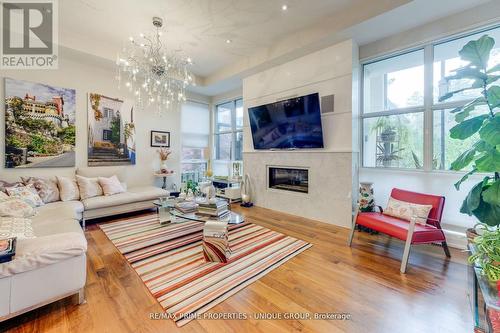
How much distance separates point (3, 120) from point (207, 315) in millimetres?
4545

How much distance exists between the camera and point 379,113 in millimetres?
3508

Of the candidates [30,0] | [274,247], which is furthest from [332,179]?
[30,0]

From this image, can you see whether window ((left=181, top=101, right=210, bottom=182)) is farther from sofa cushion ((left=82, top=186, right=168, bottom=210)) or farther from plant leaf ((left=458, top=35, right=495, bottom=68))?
plant leaf ((left=458, top=35, right=495, bottom=68))

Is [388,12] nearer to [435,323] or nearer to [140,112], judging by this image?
[435,323]

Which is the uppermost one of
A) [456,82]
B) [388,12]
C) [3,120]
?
[388,12]

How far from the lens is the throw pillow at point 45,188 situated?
332 centimetres

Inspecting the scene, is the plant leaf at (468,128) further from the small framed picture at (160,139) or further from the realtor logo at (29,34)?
the small framed picture at (160,139)

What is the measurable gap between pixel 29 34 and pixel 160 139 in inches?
108

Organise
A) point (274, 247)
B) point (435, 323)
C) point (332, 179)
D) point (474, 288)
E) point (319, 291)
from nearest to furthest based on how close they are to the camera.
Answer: point (474, 288) → point (435, 323) → point (319, 291) → point (274, 247) → point (332, 179)

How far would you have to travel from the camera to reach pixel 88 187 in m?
3.77

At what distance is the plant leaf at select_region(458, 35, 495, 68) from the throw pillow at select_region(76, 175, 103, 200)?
5.19 meters

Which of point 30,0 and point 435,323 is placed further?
point 30,0

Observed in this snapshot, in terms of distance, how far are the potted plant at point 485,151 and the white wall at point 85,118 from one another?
210 inches

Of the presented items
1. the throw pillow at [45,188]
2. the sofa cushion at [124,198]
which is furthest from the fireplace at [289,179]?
the throw pillow at [45,188]
